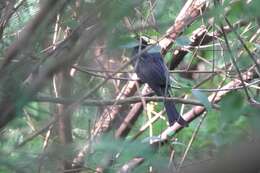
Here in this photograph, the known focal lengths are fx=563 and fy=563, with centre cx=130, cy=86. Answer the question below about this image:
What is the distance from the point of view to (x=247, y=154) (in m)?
0.77

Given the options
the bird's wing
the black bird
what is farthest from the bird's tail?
the bird's wing

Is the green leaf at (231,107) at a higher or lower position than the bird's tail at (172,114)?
higher

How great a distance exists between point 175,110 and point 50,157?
2449 millimetres

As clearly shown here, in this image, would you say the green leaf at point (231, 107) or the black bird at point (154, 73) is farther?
the black bird at point (154, 73)

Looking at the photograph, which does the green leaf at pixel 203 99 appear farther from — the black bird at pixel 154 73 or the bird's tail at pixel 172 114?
the black bird at pixel 154 73

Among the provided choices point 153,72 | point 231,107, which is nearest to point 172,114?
point 153,72

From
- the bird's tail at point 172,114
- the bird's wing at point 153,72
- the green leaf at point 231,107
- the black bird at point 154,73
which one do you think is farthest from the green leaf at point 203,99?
the bird's wing at point 153,72

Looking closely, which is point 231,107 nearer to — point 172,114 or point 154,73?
point 172,114

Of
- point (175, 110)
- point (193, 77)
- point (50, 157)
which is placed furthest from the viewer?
point (193, 77)

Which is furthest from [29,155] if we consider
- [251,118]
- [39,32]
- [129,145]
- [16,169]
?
[251,118]

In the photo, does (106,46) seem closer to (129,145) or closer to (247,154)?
(129,145)

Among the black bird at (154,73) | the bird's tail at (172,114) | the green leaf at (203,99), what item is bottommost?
the bird's tail at (172,114)

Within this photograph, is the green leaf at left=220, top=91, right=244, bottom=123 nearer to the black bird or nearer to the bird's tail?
the bird's tail

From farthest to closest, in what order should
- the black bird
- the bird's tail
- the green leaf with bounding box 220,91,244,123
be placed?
the black bird
the bird's tail
the green leaf with bounding box 220,91,244,123
